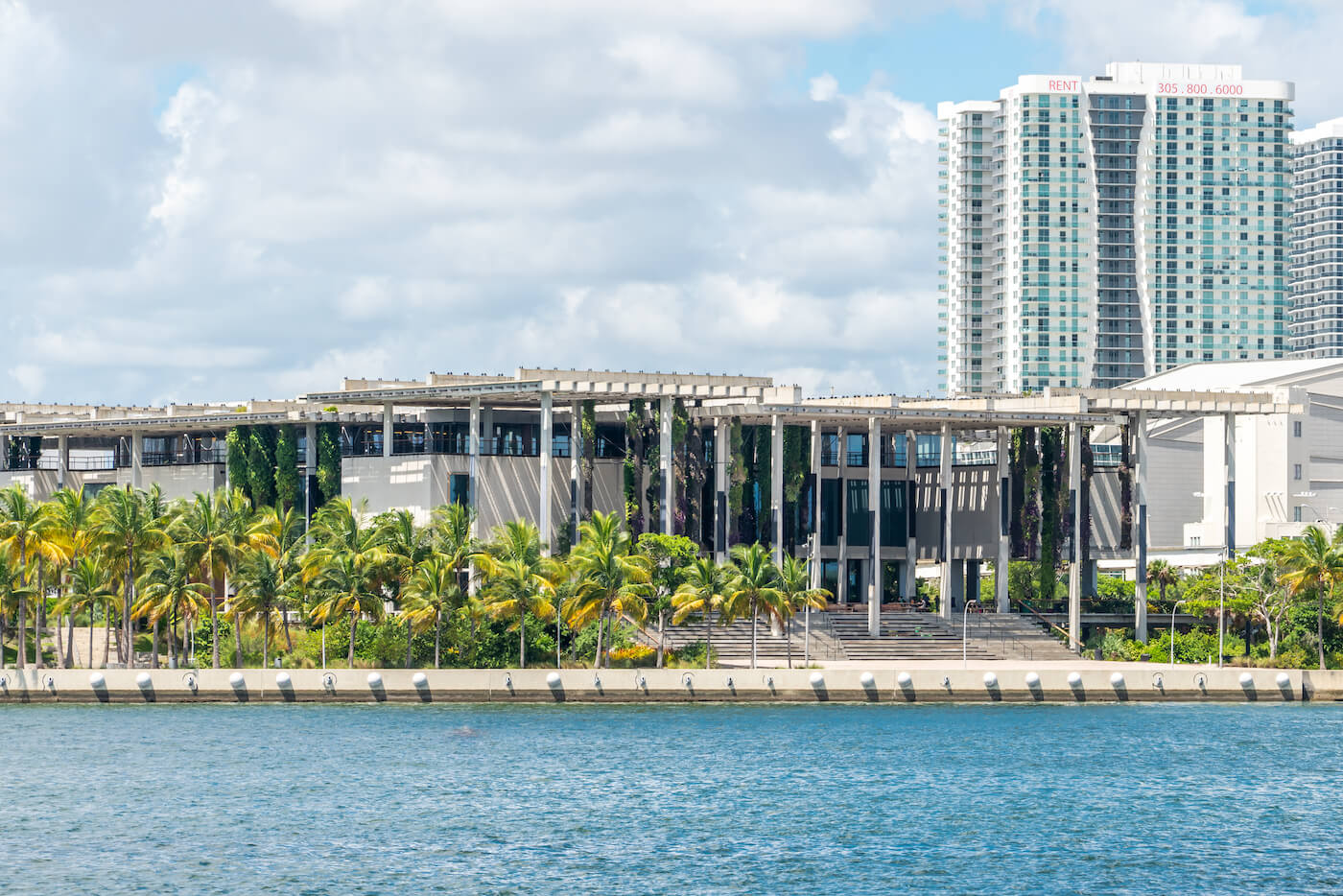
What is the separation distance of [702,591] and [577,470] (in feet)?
70.0

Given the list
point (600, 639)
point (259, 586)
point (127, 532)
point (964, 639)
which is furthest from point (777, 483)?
point (127, 532)

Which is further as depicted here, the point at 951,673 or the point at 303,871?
the point at 951,673

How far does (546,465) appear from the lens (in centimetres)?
12206

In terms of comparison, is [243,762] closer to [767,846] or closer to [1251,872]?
[767,846]

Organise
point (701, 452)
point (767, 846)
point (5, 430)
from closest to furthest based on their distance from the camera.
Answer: point (767, 846) → point (701, 452) → point (5, 430)

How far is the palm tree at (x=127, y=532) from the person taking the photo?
104062 millimetres

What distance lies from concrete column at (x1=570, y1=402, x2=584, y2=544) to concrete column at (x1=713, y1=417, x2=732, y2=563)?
902 cm

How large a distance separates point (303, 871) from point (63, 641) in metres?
64.4

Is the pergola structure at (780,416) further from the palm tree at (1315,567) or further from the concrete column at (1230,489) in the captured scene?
the palm tree at (1315,567)

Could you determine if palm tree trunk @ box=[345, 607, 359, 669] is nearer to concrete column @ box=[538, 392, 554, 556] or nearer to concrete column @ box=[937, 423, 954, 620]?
concrete column @ box=[538, 392, 554, 556]

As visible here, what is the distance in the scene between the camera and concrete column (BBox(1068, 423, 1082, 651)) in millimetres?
127062

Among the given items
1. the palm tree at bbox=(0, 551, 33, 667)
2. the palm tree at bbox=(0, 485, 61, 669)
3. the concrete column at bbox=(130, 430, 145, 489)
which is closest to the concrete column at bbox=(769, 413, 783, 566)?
the palm tree at bbox=(0, 485, 61, 669)

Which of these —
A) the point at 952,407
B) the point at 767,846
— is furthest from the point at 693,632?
A: the point at 767,846

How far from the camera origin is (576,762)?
82.4 m
